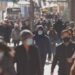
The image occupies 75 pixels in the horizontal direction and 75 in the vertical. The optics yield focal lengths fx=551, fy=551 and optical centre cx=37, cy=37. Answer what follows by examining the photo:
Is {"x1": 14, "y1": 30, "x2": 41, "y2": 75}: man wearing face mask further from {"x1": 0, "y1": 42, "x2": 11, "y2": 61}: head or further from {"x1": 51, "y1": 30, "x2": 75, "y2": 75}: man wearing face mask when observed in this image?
{"x1": 0, "y1": 42, "x2": 11, "y2": 61}: head

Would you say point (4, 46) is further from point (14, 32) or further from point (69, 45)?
point (14, 32)

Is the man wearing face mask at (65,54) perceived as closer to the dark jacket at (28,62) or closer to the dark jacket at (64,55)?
the dark jacket at (64,55)

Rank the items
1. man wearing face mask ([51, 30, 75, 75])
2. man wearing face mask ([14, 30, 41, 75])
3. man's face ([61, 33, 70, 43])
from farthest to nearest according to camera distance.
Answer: man's face ([61, 33, 70, 43]) → man wearing face mask ([51, 30, 75, 75]) → man wearing face mask ([14, 30, 41, 75])

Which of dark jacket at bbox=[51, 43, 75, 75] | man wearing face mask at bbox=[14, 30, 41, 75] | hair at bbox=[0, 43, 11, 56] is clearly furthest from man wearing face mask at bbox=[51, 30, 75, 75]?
hair at bbox=[0, 43, 11, 56]

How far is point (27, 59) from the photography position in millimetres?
10266

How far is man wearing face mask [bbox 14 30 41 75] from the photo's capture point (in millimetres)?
10242

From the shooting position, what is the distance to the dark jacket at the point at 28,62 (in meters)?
10.2

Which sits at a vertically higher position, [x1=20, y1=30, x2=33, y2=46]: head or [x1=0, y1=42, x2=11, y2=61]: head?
[x1=0, y1=42, x2=11, y2=61]: head

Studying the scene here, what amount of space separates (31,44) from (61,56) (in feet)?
4.13

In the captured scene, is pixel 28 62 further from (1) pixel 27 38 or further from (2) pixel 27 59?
(1) pixel 27 38

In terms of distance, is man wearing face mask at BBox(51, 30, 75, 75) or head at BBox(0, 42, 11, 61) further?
man wearing face mask at BBox(51, 30, 75, 75)

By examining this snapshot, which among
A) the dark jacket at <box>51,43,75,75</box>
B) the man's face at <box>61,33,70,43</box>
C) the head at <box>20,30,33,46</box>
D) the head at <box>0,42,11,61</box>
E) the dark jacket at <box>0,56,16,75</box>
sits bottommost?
the dark jacket at <box>51,43,75,75</box>

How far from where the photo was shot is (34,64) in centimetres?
1029

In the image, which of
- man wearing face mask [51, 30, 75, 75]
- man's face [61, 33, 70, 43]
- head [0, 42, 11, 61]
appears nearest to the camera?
head [0, 42, 11, 61]
